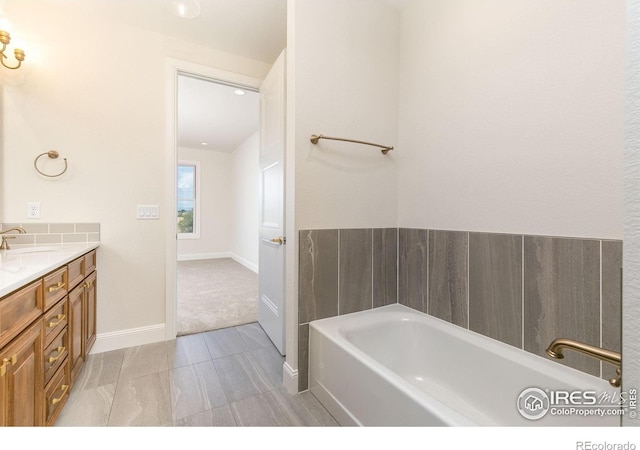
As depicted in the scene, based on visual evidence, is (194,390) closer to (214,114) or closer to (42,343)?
(42,343)

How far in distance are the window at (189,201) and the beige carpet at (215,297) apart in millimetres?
1039

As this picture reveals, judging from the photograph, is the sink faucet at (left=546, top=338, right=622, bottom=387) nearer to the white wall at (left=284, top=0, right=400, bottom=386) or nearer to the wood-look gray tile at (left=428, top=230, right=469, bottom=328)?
the wood-look gray tile at (left=428, top=230, right=469, bottom=328)

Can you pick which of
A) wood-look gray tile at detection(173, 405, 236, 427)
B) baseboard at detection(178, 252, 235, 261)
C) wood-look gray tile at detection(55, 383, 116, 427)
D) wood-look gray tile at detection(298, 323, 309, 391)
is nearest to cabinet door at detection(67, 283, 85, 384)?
wood-look gray tile at detection(55, 383, 116, 427)

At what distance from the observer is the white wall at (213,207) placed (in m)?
6.23

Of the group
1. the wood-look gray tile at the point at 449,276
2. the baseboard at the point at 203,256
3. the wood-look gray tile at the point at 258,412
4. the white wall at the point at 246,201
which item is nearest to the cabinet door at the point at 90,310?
the wood-look gray tile at the point at 258,412

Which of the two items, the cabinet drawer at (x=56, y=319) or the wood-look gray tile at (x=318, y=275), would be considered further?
the wood-look gray tile at (x=318, y=275)

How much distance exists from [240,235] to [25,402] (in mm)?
5047

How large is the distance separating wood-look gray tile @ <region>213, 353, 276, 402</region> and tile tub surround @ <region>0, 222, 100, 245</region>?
1.38m

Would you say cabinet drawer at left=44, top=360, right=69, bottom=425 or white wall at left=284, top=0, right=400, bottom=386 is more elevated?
white wall at left=284, top=0, right=400, bottom=386

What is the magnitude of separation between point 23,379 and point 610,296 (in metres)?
2.25

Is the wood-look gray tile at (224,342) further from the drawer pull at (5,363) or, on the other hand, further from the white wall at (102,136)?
the drawer pull at (5,363)

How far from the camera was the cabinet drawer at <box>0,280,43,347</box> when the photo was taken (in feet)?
2.80
